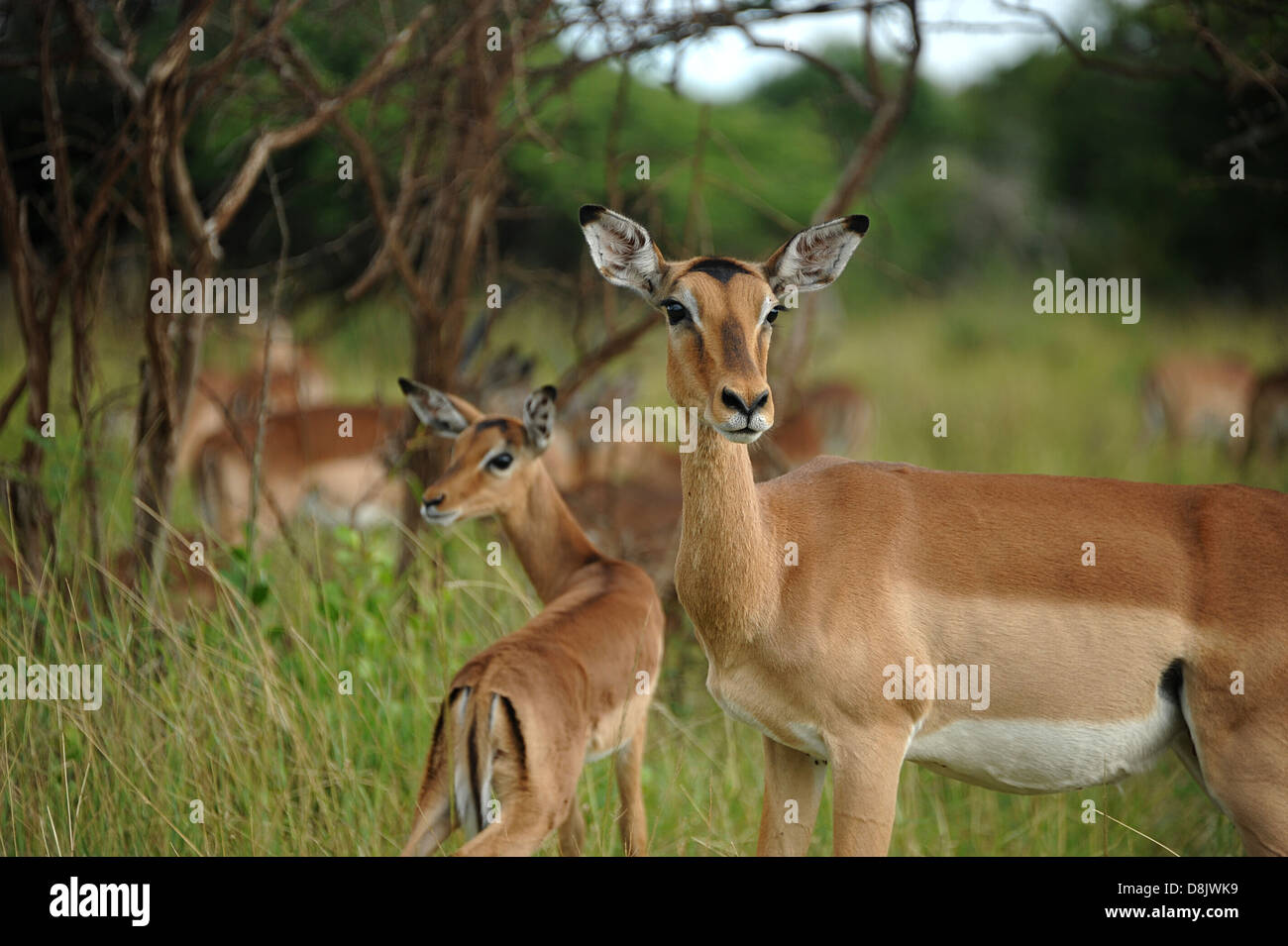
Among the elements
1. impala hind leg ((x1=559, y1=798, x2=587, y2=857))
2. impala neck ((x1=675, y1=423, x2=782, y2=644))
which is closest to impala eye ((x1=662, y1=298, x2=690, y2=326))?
impala neck ((x1=675, y1=423, x2=782, y2=644))

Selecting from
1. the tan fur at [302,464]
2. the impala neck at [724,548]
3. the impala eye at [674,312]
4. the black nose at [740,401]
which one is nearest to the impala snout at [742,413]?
the black nose at [740,401]

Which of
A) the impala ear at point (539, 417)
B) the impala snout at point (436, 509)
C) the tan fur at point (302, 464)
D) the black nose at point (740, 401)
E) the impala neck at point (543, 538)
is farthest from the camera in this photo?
the tan fur at point (302, 464)

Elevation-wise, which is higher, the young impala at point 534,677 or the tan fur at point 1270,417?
the tan fur at point 1270,417

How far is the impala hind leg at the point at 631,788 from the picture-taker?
14.4ft

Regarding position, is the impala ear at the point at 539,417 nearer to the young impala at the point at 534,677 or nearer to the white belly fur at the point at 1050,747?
the young impala at the point at 534,677

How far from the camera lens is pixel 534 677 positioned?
3.75 metres

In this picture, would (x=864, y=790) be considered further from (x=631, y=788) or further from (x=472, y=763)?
(x=631, y=788)

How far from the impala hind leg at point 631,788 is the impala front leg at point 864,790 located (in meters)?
1.18

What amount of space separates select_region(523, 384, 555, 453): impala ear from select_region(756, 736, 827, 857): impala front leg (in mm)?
1795

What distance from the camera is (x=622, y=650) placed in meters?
4.28

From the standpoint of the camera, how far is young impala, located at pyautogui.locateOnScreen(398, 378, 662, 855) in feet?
11.9

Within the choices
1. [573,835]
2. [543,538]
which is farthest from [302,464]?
[573,835]

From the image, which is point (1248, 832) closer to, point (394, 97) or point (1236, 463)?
point (394, 97)

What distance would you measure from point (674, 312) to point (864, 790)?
1.33 m
